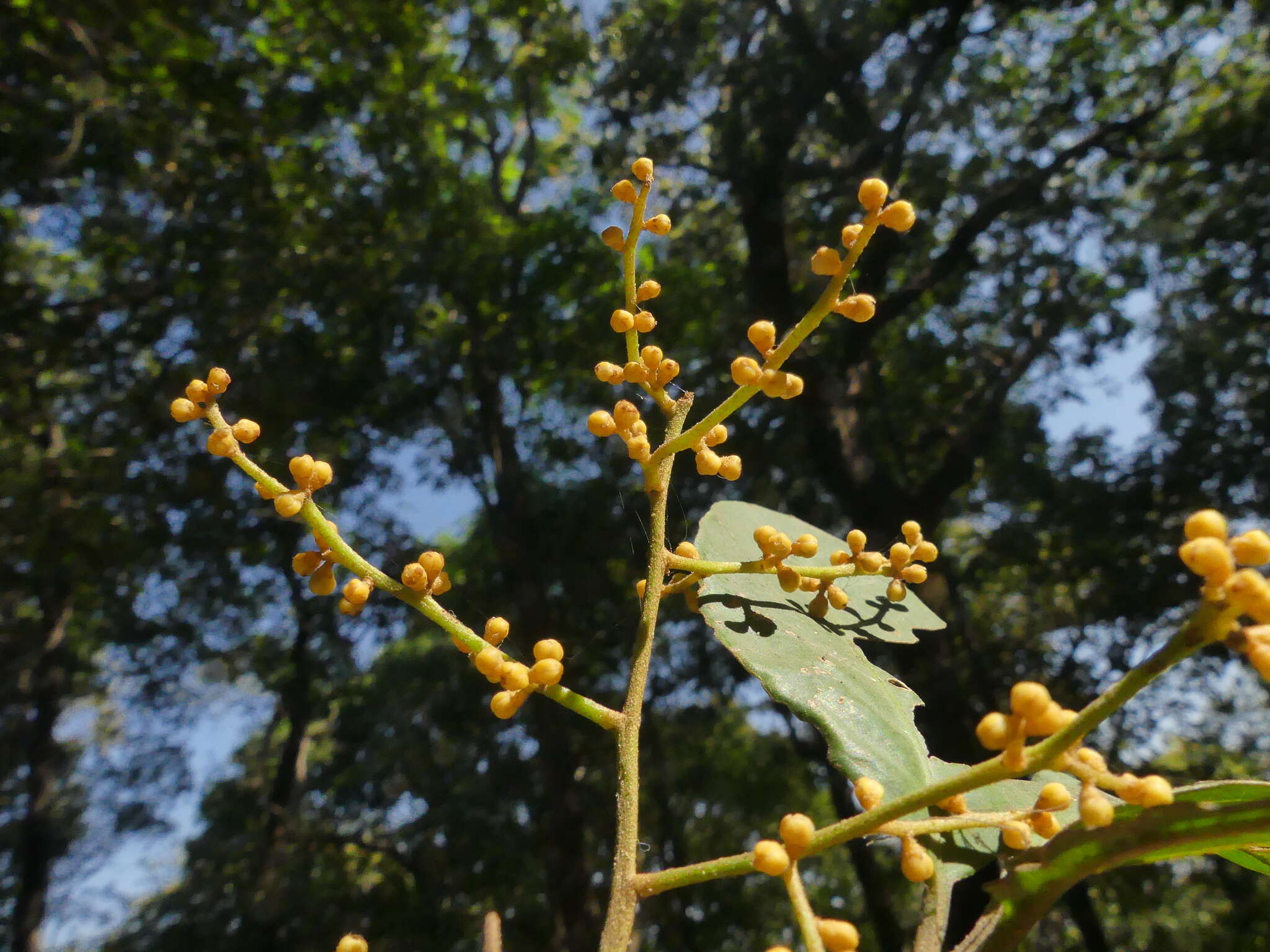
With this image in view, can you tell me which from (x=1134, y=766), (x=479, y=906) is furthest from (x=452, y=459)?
(x=1134, y=766)

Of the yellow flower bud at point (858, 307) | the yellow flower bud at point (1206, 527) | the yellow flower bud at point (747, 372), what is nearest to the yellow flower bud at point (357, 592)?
the yellow flower bud at point (747, 372)

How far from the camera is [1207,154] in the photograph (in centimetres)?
664

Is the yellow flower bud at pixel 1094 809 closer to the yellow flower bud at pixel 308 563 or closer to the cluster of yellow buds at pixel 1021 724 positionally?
the cluster of yellow buds at pixel 1021 724

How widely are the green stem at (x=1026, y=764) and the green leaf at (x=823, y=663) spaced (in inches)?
7.2

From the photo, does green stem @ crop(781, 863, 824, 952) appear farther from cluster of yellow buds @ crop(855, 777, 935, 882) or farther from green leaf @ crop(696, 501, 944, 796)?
green leaf @ crop(696, 501, 944, 796)

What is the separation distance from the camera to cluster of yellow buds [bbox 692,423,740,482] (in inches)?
26.3

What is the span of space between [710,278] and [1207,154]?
181 inches

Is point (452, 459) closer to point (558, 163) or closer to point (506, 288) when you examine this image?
point (506, 288)

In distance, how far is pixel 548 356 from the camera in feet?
28.7

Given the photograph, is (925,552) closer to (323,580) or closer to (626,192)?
(626,192)

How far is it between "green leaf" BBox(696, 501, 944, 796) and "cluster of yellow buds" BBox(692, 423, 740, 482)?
0.28ft

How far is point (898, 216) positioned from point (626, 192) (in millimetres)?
225

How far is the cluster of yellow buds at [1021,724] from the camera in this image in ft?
1.28

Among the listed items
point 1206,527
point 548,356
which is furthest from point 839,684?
point 548,356
